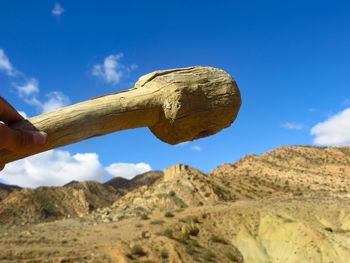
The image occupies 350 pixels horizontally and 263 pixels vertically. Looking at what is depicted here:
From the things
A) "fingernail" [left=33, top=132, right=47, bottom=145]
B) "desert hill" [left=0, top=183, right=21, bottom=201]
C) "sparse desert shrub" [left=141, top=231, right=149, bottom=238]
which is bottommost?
"fingernail" [left=33, top=132, right=47, bottom=145]

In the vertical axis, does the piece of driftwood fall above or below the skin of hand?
above

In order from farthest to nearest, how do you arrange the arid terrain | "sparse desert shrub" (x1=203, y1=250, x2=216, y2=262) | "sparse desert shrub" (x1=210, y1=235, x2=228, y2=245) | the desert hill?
1. the desert hill
2. "sparse desert shrub" (x1=210, y1=235, x2=228, y2=245)
3. "sparse desert shrub" (x1=203, y1=250, x2=216, y2=262)
4. the arid terrain

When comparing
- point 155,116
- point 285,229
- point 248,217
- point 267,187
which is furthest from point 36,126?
point 267,187

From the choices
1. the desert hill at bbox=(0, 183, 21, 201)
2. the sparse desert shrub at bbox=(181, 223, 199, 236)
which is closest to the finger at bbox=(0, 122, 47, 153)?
the sparse desert shrub at bbox=(181, 223, 199, 236)

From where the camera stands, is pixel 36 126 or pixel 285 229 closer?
pixel 36 126

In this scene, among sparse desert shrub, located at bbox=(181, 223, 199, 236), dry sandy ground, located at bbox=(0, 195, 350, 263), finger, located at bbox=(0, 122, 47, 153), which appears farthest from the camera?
sparse desert shrub, located at bbox=(181, 223, 199, 236)

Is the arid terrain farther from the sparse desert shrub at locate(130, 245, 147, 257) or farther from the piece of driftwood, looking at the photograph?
the piece of driftwood

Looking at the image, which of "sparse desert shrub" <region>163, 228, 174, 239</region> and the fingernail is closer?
the fingernail

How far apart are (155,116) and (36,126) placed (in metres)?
0.66

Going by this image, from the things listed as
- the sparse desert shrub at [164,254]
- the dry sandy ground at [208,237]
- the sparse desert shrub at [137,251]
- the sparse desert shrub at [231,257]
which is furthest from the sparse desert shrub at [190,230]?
the sparse desert shrub at [137,251]

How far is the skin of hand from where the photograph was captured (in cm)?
173

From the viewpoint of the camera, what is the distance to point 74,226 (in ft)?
120

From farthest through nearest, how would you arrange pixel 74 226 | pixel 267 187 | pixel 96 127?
pixel 267 187 → pixel 74 226 → pixel 96 127

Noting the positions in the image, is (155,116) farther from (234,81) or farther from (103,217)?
(103,217)
